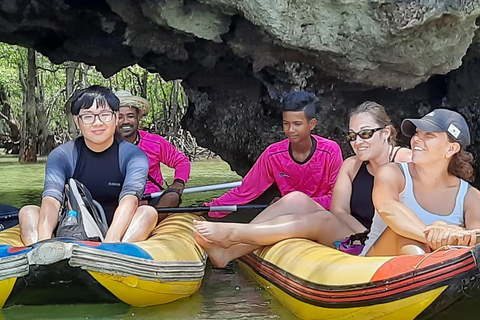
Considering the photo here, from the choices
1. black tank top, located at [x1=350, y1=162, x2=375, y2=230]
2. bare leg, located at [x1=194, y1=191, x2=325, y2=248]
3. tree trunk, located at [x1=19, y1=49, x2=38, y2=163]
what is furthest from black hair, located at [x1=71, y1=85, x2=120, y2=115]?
tree trunk, located at [x1=19, y1=49, x2=38, y2=163]

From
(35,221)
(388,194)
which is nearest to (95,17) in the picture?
(35,221)

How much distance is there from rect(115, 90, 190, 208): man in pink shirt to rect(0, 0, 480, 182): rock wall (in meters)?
1.18

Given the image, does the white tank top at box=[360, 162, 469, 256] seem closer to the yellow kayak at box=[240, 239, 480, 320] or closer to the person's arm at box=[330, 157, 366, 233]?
the yellow kayak at box=[240, 239, 480, 320]

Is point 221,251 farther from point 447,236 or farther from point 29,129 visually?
point 29,129

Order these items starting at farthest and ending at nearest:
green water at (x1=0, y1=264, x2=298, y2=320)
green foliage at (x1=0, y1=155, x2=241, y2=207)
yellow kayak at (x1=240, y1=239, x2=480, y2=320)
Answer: green foliage at (x1=0, y1=155, x2=241, y2=207) < green water at (x1=0, y1=264, x2=298, y2=320) < yellow kayak at (x1=240, y1=239, x2=480, y2=320)

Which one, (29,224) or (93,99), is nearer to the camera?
(29,224)

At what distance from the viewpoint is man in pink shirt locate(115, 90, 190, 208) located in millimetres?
5082

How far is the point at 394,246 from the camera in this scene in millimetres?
3033

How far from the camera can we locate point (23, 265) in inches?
115

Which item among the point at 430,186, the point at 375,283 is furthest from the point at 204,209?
the point at 375,283

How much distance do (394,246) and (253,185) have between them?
214 cm

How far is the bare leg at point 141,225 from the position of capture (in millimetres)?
3616

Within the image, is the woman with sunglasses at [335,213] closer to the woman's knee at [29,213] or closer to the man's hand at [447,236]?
the woman's knee at [29,213]

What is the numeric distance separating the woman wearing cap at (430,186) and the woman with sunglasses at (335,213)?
2.13 feet
